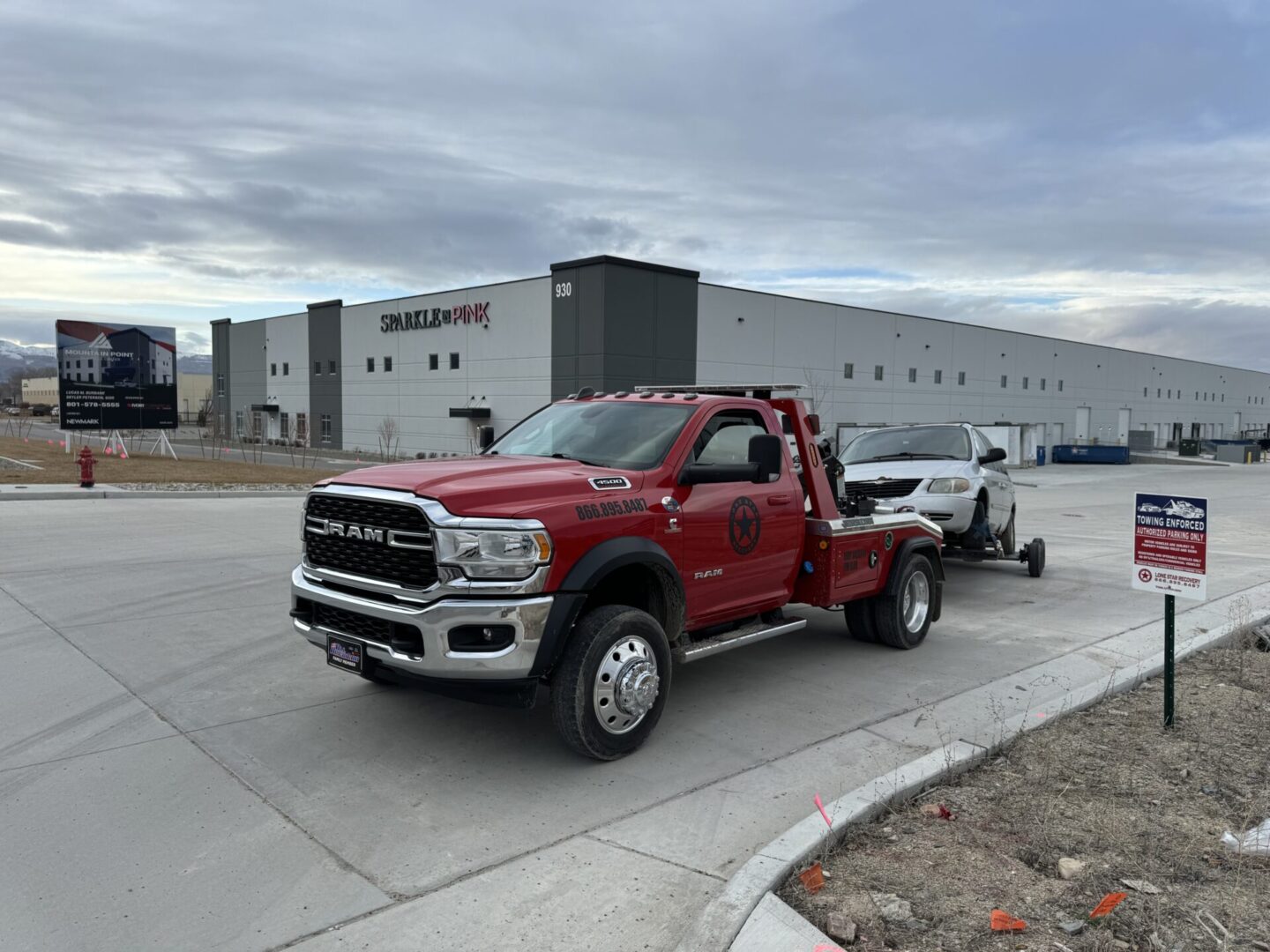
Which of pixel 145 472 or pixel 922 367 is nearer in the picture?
pixel 145 472

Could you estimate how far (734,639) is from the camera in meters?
5.88

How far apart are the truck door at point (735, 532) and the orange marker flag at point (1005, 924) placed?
2.54m

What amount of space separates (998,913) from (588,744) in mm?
2151

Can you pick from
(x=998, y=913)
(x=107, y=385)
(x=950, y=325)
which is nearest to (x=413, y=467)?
(x=998, y=913)

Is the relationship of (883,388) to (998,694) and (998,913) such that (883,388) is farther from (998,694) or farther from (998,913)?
(998,913)

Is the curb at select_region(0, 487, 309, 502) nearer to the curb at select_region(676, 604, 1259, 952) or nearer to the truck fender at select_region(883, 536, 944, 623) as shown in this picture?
the truck fender at select_region(883, 536, 944, 623)

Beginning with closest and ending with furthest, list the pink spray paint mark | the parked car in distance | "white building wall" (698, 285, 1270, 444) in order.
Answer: the pink spray paint mark
the parked car in distance
"white building wall" (698, 285, 1270, 444)

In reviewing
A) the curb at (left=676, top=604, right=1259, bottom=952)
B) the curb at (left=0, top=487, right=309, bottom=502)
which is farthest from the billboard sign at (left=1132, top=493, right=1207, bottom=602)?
the curb at (left=0, top=487, right=309, bottom=502)

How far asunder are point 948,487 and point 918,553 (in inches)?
114

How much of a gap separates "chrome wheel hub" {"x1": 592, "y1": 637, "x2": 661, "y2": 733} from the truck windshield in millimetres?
1132

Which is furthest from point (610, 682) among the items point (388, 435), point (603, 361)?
point (388, 435)

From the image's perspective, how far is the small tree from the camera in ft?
165

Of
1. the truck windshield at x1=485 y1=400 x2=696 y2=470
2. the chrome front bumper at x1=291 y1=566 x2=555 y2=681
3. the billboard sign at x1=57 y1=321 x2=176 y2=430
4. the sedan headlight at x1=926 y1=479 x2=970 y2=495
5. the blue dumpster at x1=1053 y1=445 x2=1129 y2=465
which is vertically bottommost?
the blue dumpster at x1=1053 y1=445 x2=1129 y2=465

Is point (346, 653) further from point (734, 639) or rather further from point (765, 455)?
point (765, 455)
